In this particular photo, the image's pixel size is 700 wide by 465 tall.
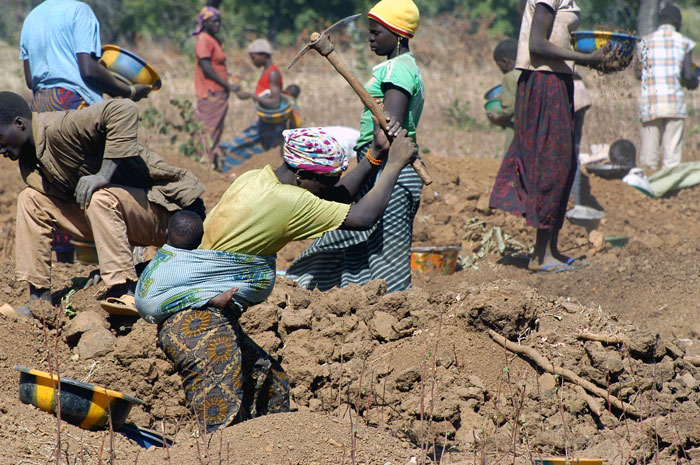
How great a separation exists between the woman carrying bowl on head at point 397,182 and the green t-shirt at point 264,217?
1.12 m

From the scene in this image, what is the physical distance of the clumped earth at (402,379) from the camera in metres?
3.08

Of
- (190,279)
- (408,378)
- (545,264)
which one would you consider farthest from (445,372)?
(545,264)

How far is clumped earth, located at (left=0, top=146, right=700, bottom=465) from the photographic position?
10.1 feet

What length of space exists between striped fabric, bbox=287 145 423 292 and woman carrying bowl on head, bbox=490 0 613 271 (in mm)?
1614

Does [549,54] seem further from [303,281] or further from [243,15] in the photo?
[243,15]

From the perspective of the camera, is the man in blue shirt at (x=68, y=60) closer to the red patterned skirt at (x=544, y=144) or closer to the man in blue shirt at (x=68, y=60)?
the man in blue shirt at (x=68, y=60)

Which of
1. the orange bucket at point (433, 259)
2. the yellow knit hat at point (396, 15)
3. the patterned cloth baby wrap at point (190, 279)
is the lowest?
the orange bucket at point (433, 259)

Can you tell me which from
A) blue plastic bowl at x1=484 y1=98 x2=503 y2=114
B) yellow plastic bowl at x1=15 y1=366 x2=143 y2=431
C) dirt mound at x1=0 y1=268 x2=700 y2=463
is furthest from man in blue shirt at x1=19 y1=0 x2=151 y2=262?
blue plastic bowl at x1=484 y1=98 x2=503 y2=114

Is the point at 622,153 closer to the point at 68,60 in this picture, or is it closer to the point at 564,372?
the point at 564,372

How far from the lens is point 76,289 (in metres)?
4.62

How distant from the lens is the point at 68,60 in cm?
518

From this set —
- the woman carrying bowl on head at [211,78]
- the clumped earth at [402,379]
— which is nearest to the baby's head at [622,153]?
the woman carrying bowl on head at [211,78]

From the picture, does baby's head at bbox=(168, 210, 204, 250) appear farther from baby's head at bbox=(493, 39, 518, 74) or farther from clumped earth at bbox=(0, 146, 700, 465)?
baby's head at bbox=(493, 39, 518, 74)

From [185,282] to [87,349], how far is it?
2.93 ft
